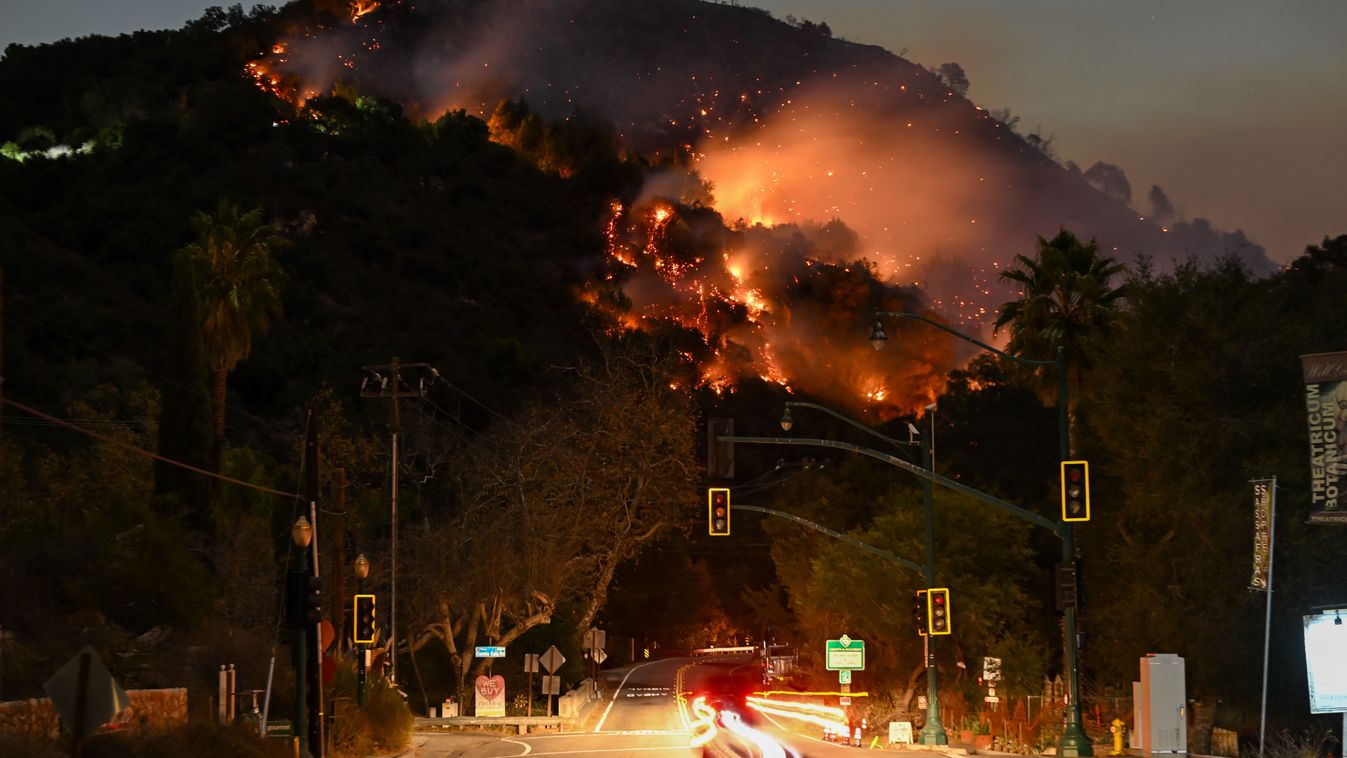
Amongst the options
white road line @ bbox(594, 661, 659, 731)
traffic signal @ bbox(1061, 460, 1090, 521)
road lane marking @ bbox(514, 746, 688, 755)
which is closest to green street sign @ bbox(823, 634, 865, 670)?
white road line @ bbox(594, 661, 659, 731)

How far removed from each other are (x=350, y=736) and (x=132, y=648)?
19.3 feet

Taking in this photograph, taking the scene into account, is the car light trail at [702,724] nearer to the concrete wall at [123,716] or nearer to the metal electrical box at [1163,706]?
the metal electrical box at [1163,706]

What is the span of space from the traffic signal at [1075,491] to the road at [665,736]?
849 centimetres

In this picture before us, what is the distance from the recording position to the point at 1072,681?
33.7 metres

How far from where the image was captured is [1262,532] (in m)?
32.5

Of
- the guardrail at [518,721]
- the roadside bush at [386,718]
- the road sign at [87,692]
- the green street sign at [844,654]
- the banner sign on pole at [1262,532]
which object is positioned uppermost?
the banner sign on pole at [1262,532]

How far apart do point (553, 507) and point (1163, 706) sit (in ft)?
110

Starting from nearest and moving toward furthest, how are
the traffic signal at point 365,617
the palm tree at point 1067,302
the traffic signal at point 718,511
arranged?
the traffic signal at point 718,511
the traffic signal at point 365,617
the palm tree at point 1067,302

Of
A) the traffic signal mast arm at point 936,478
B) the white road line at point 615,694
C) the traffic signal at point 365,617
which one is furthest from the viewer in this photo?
the white road line at point 615,694

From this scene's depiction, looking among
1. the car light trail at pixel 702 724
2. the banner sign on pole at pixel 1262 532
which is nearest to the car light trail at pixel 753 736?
the car light trail at pixel 702 724

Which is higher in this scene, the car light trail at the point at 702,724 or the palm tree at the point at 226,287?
the palm tree at the point at 226,287

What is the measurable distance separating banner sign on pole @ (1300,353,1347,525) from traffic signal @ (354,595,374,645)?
25642 mm

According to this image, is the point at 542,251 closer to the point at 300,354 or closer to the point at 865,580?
the point at 300,354

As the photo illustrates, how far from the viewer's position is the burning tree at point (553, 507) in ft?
186
